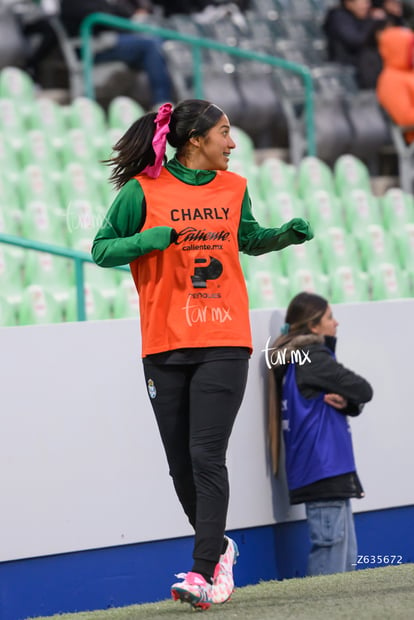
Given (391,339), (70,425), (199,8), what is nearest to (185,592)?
(70,425)

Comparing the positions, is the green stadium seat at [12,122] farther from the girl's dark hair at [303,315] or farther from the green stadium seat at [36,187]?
the girl's dark hair at [303,315]

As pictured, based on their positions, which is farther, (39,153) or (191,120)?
(39,153)

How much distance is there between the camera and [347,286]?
756 cm

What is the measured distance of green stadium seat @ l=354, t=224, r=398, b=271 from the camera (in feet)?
26.4

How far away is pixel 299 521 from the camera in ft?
17.7

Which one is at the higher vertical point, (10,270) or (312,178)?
(312,178)

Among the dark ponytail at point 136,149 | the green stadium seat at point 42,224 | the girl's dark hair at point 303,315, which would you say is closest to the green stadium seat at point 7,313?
the green stadium seat at point 42,224

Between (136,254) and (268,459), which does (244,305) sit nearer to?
(136,254)

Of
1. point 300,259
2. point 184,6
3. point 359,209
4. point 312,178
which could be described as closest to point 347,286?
point 300,259

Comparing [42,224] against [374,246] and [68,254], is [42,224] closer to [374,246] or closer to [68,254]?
[68,254]

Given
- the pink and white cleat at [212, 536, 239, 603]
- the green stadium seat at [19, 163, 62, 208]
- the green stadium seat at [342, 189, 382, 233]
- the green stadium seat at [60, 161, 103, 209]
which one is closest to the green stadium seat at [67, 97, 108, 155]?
the green stadium seat at [60, 161, 103, 209]

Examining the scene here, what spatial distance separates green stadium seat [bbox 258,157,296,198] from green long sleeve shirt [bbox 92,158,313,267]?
4353 millimetres

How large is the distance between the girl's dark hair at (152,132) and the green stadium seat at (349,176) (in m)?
5.11

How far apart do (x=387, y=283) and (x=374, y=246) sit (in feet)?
1.46
